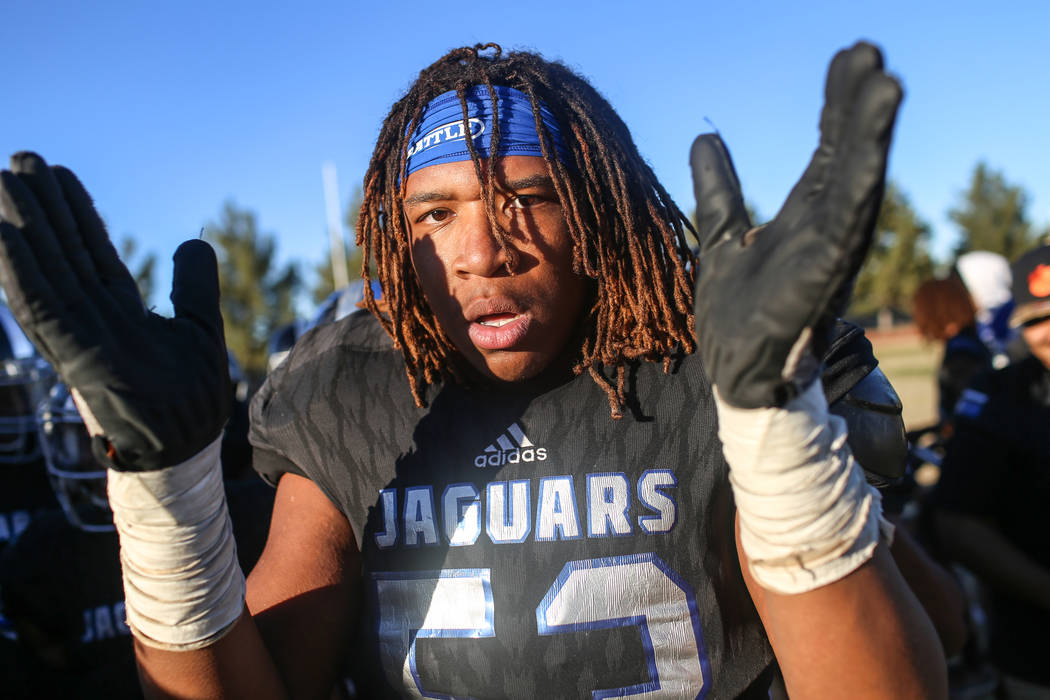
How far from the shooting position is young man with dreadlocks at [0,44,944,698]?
3.99ft

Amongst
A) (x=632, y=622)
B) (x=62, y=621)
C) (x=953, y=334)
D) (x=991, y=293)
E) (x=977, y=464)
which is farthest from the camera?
(x=991, y=293)

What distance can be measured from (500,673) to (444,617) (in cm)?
15

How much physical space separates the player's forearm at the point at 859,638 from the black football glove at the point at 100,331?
3.34ft

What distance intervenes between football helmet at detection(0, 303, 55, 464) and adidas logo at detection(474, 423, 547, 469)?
2890 millimetres

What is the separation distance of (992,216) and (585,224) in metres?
40.6

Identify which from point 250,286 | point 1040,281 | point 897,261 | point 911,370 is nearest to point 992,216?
point 897,261

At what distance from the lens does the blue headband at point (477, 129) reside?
1.67m

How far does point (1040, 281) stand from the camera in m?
2.88

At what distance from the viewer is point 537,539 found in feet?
5.15

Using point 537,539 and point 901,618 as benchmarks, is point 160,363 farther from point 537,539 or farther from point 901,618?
point 901,618

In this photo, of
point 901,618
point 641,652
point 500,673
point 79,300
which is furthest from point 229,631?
point 901,618

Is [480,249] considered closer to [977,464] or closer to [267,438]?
[267,438]

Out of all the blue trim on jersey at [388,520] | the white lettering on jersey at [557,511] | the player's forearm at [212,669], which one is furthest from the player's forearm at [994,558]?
the player's forearm at [212,669]

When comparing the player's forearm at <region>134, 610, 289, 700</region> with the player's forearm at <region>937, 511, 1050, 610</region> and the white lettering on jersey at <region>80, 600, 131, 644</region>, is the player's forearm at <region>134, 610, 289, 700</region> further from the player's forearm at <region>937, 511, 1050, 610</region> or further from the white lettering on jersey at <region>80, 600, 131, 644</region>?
the player's forearm at <region>937, 511, 1050, 610</region>
